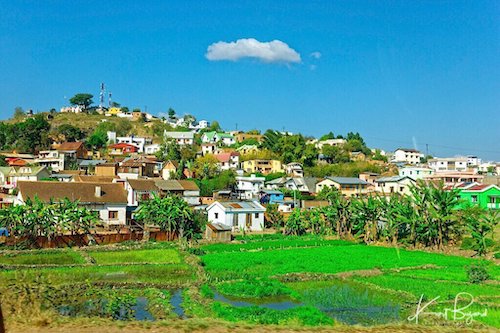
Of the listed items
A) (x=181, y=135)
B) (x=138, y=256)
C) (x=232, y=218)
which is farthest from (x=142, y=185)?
(x=181, y=135)

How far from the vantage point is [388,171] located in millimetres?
71250

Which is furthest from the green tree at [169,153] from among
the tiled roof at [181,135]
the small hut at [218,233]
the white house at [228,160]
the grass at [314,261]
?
the grass at [314,261]

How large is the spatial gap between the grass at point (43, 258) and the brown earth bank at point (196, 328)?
12910mm

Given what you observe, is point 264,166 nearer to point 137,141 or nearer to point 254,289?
point 137,141

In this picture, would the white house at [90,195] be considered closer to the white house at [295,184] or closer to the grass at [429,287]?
the grass at [429,287]

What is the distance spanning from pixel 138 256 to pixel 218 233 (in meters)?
8.02

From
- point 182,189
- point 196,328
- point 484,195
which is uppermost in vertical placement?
point 182,189

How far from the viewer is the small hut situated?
112ft

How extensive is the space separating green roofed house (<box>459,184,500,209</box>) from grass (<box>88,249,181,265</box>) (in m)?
31.0

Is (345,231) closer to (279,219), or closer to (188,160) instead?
(279,219)

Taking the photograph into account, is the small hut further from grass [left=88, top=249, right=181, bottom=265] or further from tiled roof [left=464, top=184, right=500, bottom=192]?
tiled roof [left=464, top=184, right=500, bottom=192]

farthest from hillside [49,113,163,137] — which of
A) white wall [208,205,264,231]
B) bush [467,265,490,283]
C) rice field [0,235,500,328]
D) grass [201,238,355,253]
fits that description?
bush [467,265,490,283]

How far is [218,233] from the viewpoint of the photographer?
1340 inches

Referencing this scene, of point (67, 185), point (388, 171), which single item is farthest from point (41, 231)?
point (388, 171)
